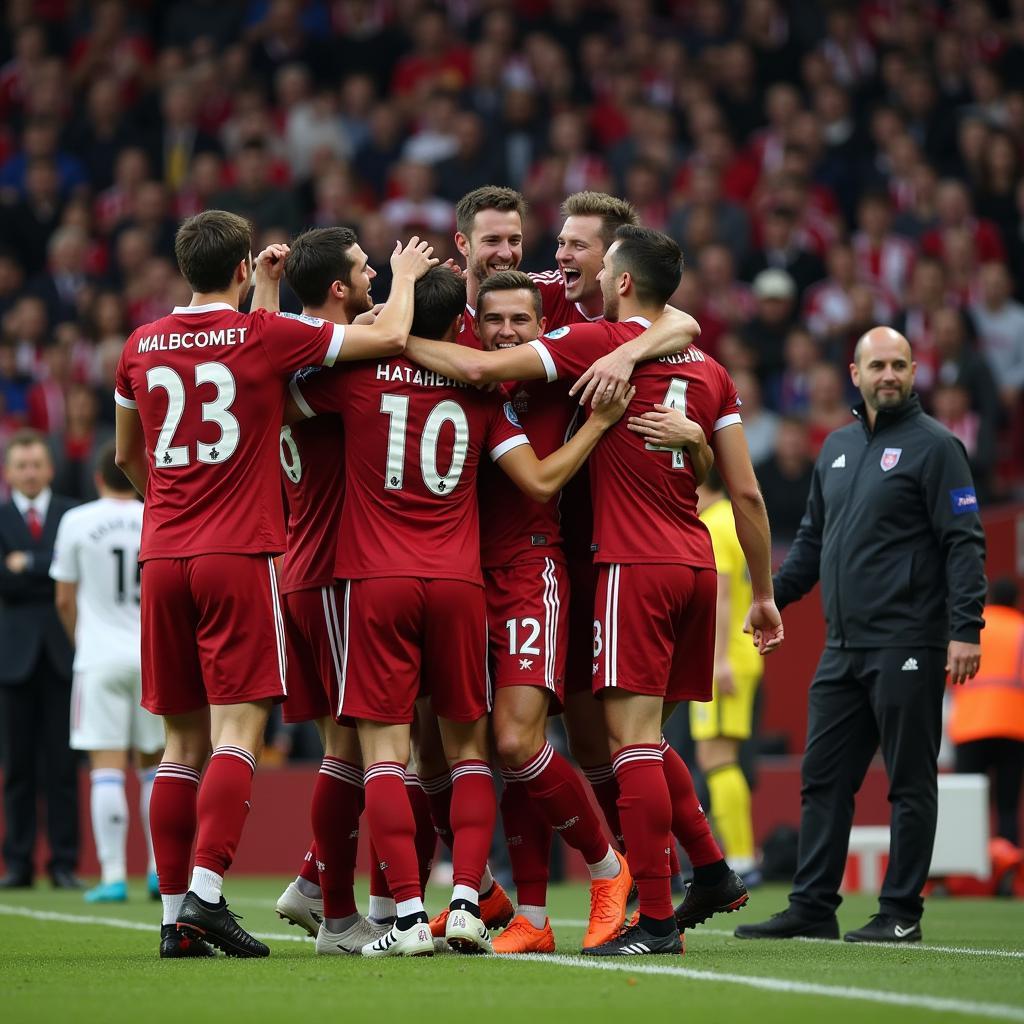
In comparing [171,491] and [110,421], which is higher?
[110,421]

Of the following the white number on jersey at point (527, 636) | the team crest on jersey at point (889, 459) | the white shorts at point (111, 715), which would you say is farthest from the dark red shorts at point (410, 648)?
the white shorts at point (111, 715)

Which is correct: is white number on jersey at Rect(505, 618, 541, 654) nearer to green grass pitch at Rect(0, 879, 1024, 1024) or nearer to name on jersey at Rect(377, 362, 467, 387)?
name on jersey at Rect(377, 362, 467, 387)

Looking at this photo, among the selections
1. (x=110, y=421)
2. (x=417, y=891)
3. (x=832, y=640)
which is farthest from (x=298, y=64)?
(x=417, y=891)

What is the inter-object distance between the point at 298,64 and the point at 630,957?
591 inches

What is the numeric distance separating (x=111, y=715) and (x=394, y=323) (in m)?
4.80

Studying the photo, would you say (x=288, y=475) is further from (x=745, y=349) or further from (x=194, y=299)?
(x=745, y=349)

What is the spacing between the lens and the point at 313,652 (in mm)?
6816

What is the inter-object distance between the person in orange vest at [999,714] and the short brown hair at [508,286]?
5.68 m

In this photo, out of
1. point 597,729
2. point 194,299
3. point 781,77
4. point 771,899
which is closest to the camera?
point 194,299

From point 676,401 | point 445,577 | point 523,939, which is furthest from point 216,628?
point 676,401

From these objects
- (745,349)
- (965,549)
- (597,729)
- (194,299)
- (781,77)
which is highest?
(781,77)

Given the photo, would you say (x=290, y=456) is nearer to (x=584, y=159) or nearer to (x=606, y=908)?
(x=606, y=908)

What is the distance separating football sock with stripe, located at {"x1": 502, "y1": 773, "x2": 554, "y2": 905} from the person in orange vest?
5479 mm

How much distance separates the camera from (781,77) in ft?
61.8
